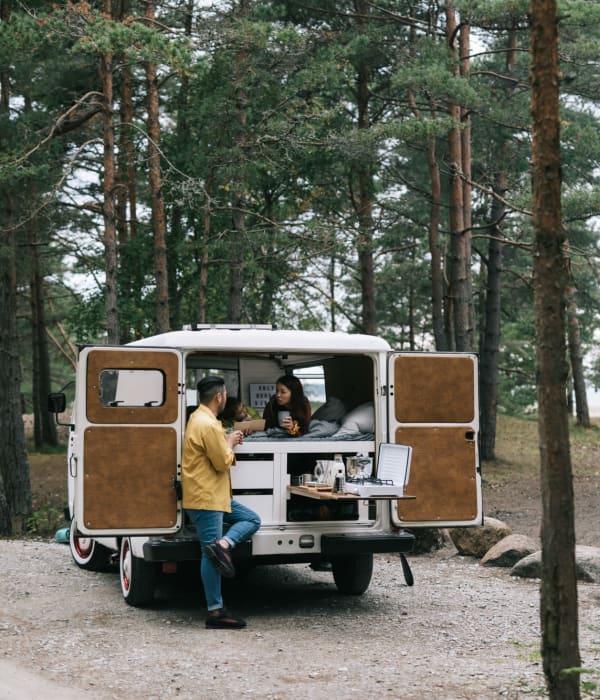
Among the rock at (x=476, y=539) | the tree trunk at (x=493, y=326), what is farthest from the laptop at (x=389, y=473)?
the tree trunk at (x=493, y=326)

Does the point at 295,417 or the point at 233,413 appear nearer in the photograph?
the point at 295,417

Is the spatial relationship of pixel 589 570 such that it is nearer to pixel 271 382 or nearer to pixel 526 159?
pixel 271 382

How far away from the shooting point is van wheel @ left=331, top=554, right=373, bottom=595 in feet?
32.7

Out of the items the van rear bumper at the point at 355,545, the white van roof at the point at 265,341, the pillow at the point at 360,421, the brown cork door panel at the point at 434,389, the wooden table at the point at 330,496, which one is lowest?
the van rear bumper at the point at 355,545

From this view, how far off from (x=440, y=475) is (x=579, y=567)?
2.89m

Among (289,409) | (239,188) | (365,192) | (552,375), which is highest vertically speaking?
(365,192)

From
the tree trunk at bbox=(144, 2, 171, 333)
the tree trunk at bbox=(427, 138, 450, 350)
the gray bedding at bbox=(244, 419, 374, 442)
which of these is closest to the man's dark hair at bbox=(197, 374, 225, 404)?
→ the gray bedding at bbox=(244, 419, 374, 442)

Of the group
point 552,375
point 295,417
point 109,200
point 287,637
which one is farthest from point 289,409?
point 109,200

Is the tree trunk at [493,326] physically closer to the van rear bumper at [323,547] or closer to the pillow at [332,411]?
the pillow at [332,411]

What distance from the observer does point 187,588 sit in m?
10.6

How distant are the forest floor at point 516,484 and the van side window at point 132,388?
787 centimetres

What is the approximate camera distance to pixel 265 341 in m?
8.98

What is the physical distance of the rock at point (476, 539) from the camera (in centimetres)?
1271

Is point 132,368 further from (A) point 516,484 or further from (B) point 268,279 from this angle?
(B) point 268,279
